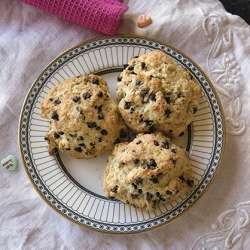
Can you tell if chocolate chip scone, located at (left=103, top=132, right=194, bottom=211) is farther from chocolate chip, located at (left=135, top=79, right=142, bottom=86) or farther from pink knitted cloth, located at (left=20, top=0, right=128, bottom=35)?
pink knitted cloth, located at (left=20, top=0, right=128, bottom=35)

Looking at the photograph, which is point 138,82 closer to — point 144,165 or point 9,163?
point 144,165

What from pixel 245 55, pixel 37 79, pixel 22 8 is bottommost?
pixel 37 79

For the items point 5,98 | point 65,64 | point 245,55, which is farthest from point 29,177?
point 245,55

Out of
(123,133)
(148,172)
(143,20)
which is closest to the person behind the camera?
(148,172)

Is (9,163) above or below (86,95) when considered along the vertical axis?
below

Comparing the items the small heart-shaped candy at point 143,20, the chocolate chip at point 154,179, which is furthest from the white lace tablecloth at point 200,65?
the chocolate chip at point 154,179

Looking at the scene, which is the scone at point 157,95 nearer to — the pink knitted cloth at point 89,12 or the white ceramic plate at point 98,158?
the white ceramic plate at point 98,158

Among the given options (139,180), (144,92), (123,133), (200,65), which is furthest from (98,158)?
(200,65)

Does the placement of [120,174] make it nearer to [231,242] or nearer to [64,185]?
[64,185]
